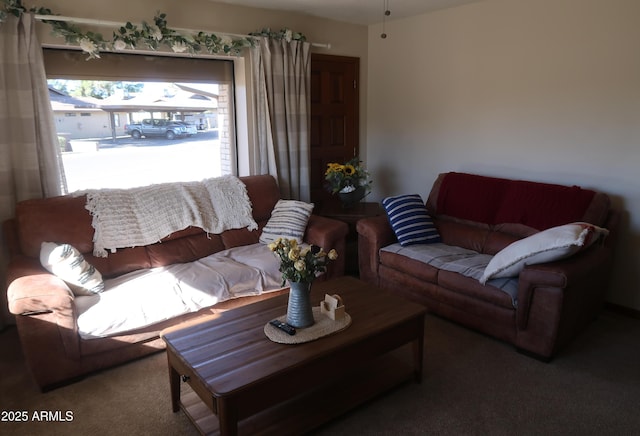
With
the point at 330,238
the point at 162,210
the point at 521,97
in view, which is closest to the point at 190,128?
the point at 162,210

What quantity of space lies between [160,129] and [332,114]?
1.80m

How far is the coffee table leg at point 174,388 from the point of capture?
7.49ft

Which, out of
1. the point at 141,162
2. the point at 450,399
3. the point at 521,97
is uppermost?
the point at 521,97

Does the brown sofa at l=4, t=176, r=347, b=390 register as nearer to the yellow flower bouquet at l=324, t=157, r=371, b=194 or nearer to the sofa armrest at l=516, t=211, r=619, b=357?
the yellow flower bouquet at l=324, t=157, r=371, b=194

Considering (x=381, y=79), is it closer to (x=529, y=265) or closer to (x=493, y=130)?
(x=493, y=130)

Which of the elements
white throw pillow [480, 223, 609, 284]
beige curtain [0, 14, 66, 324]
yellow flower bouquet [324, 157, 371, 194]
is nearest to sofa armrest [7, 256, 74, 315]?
beige curtain [0, 14, 66, 324]

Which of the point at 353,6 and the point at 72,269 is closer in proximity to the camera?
the point at 72,269

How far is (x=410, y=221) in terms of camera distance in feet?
12.2

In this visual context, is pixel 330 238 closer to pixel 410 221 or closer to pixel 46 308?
pixel 410 221

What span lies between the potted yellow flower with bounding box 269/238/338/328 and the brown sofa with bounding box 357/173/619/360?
1.31 meters

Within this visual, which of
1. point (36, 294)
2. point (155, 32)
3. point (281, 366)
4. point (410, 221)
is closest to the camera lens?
point (281, 366)

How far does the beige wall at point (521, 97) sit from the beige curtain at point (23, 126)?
320 cm

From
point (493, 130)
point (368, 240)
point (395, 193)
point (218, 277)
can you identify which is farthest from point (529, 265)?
point (395, 193)

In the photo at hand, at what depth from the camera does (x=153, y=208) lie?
11.3 ft
